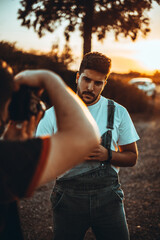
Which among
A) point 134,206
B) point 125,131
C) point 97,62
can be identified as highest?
point 97,62

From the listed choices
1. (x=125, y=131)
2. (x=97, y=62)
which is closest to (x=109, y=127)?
(x=125, y=131)

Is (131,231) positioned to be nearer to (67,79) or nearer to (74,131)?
(74,131)

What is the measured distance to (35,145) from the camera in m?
1.01

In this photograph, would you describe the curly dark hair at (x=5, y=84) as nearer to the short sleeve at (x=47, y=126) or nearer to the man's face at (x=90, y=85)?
the short sleeve at (x=47, y=126)

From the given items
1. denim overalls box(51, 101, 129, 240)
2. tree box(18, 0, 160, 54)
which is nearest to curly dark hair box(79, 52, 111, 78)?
denim overalls box(51, 101, 129, 240)

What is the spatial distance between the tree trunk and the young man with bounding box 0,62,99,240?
313 inches

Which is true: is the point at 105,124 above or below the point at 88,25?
below

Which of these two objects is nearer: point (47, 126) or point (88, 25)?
point (47, 126)

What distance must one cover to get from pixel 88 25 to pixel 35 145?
347 inches

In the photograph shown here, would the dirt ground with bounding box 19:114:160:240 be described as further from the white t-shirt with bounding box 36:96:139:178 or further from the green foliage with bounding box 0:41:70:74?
the green foliage with bounding box 0:41:70:74

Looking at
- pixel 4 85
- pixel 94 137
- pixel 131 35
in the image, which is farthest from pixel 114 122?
pixel 131 35

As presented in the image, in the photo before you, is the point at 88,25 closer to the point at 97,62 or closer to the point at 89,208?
the point at 97,62

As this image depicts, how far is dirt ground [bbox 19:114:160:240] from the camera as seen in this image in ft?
11.9

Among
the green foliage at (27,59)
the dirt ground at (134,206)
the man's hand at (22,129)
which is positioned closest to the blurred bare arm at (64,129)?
the man's hand at (22,129)
